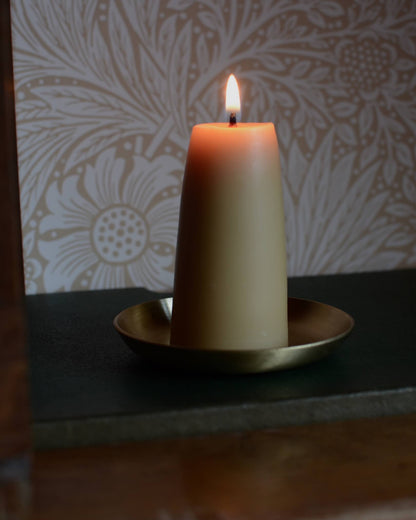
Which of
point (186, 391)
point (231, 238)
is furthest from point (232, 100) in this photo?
point (186, 391)

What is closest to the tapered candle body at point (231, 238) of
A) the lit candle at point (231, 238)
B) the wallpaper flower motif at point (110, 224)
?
the lit candle at point (231, 238)

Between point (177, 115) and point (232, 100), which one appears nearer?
point (232, 100)

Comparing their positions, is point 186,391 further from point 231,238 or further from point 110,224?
point 110,224

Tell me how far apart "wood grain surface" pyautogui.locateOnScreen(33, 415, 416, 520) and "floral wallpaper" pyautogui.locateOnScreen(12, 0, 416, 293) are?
434 mm

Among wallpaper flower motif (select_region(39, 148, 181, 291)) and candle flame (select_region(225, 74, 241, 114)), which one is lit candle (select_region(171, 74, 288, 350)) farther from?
wallpaper flower motif (select_region(39, 148, 181, 291))

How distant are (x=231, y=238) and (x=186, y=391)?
0.10 metres

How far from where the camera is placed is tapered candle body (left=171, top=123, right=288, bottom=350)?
46 cm

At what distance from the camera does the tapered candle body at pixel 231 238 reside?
46 cm

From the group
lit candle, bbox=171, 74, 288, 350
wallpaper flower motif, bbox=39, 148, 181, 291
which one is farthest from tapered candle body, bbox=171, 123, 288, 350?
wallpaper flower motif, bbox=39, 148, 181, 291

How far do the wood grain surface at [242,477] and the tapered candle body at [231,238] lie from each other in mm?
81

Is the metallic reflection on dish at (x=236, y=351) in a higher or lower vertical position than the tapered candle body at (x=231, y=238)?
lower

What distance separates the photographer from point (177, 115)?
0.79 m

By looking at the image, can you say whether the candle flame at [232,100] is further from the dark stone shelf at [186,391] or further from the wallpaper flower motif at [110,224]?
the wallpaper flower motif at [110,224]

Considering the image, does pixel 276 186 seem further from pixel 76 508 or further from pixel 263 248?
pixel 76 508
